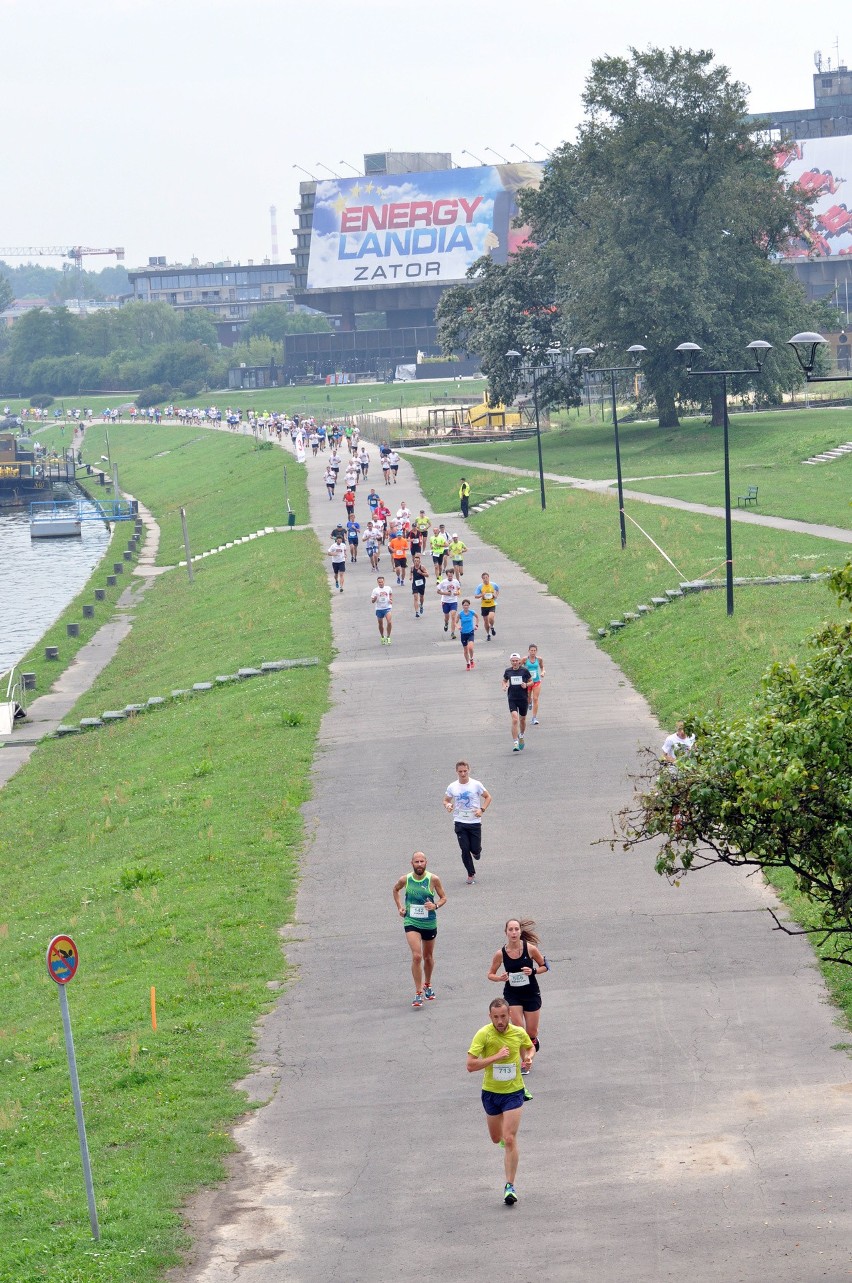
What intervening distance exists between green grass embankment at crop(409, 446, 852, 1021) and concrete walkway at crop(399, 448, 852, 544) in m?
0.78

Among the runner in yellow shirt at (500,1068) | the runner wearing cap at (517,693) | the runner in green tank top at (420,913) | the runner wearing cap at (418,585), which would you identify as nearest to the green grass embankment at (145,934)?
the runner in green tank top at (420,913)

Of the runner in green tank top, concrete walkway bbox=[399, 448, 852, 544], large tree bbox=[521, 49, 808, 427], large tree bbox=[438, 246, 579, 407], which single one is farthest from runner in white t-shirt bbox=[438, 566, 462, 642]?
large tree bbox=[438, 246, 579, 407]

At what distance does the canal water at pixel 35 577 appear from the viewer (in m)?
58.5

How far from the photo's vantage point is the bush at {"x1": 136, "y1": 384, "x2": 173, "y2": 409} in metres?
178

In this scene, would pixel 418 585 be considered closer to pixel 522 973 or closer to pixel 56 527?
pixel 522 973

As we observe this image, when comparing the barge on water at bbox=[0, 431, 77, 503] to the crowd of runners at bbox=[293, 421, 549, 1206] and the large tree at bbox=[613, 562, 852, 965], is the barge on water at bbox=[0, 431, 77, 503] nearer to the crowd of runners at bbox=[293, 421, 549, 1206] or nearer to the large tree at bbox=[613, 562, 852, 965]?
the crowd of runners at bbox=[293, 421, 549, 1206]

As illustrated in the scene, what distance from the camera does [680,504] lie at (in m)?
51.2

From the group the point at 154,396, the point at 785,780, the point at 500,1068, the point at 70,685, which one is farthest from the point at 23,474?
the point at 785,780

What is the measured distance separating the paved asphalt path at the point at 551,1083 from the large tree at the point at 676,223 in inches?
1732

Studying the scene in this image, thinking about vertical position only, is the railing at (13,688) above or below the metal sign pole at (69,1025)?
below

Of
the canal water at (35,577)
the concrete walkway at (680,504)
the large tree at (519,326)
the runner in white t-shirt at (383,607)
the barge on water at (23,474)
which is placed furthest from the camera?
the barge on water at (23,474)

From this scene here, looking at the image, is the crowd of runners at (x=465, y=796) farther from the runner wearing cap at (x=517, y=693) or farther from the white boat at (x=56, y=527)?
the white boat at (x=56, y=527)

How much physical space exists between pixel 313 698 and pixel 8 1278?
842 inches

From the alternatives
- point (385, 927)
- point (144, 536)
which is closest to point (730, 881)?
point (385, 927)
